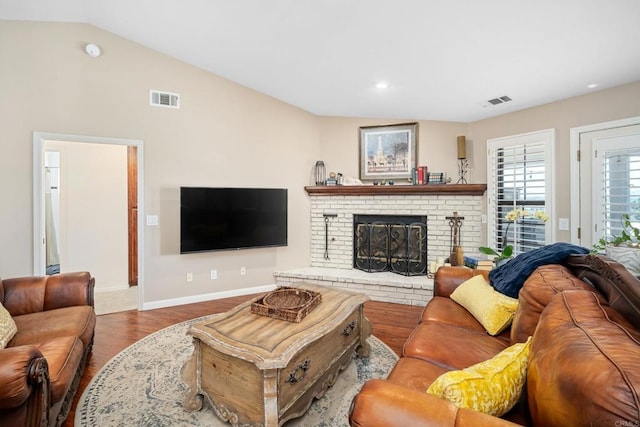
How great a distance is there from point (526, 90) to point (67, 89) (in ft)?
16.5

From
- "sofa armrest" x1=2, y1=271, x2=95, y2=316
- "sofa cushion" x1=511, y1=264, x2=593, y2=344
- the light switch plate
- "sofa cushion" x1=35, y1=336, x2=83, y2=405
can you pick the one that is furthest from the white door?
"sofa armrest" x1=2, y1=271, x2=95, y2=316

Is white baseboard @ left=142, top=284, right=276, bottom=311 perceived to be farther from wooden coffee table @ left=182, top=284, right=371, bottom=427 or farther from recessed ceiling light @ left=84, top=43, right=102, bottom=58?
recessed ceiling light @ left=84, top=43, right=102, bottom=58

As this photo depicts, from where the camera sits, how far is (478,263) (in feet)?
11.0

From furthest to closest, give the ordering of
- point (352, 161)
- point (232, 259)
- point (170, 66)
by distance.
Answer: point (352, 161), point (232, 259), point (170, 66)

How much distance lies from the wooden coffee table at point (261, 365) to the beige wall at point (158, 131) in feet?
7.67

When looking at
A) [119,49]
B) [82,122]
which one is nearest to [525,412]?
[82,122]

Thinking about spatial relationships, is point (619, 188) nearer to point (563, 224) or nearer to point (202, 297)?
point (563, 224)

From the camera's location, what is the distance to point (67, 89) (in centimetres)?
338

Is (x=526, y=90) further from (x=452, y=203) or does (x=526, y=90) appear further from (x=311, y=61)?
(x=311, y=61)

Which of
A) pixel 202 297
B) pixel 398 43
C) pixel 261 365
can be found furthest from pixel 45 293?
pixel 398 43

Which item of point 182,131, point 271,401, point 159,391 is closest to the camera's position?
point 271,401

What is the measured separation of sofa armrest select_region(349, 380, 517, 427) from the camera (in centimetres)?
83

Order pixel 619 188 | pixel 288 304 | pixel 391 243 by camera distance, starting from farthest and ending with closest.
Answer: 1. pixel 391 243
2. pixel 619 188
3. pixel 288 304

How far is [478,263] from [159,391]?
316 cm
